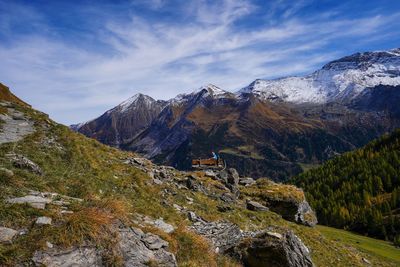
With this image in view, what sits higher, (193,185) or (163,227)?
(193,185)

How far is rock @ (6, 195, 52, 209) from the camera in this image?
12.9 metres

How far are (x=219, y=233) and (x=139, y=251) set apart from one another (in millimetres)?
8188

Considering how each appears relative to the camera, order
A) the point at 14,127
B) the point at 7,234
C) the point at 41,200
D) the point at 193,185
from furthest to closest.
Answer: the point at 193,185 → the point at 14,127 → the point at 41,200 → the point at 7,234

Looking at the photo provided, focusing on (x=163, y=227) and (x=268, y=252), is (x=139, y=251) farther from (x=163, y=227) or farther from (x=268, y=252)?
(x=268, y=252)

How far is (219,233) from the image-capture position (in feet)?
65.7

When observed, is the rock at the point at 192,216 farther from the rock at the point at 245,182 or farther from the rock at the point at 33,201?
the rock at the point at 245,182

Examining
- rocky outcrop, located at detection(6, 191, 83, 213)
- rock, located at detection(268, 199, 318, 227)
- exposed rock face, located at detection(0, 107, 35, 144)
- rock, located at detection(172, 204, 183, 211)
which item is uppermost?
exposed rock face, located at detection(0, 107, 35, 144)

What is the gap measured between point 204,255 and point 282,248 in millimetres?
4271

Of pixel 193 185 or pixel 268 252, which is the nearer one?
pixel 268 252

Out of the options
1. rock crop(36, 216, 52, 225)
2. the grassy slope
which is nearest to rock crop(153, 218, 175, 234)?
rock crop(36, 216, 52, 225)

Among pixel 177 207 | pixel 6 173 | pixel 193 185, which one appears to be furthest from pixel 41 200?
pixel 193 185

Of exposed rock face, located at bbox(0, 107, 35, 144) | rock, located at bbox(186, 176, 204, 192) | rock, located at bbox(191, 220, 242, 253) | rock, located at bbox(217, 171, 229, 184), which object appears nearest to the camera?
rock, located at bbox(191, 220, 242, 253)

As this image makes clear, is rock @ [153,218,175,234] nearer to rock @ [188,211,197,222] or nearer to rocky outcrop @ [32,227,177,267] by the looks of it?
rocky outcrop @ [32,227,177,267]

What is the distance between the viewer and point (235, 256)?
1766cm
